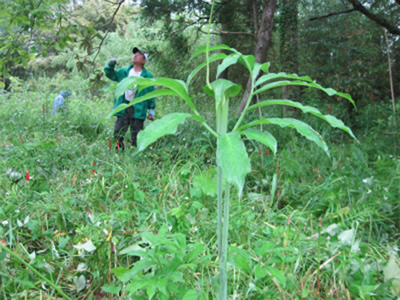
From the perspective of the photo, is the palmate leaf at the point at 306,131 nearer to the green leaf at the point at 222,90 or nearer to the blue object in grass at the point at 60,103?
the green leaf at the point at 222,90

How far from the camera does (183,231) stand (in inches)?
69.0

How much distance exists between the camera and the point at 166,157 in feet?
10.0

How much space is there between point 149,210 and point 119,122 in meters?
2.58

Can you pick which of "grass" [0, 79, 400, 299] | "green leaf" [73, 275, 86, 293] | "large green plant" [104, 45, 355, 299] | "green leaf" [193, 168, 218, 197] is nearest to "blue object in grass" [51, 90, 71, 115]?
"grass" [0, 79, 400, 299]

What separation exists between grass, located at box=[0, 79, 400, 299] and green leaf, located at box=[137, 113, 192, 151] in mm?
456

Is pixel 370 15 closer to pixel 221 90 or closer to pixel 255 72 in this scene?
pixel 255 72

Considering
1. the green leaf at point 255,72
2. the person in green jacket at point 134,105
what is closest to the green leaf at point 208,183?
the green leaf at point 255,72

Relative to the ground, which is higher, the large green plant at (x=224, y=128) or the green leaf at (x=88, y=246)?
the large green plant at (x=224, y=128)

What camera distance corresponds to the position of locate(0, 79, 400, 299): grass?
127cm

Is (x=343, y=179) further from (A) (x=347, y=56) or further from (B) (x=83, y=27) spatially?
(A) (x=347, y=56)

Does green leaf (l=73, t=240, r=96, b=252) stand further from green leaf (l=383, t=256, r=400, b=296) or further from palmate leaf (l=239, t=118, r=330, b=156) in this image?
green leaf (l=383, t=256, r=400, b=296)

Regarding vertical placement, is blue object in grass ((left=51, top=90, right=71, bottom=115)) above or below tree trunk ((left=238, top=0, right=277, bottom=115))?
below

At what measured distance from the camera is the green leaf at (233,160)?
755mm

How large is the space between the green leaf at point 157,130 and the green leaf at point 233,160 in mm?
137
